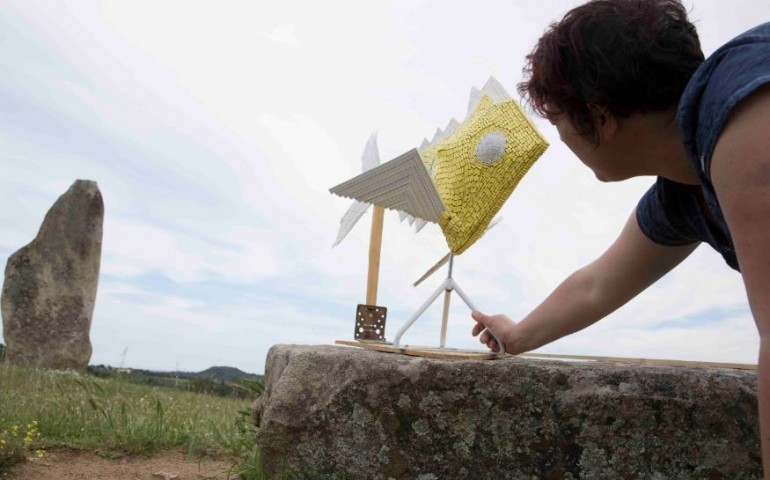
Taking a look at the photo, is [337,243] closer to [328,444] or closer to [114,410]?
[328,444]

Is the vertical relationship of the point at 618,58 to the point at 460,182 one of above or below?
below

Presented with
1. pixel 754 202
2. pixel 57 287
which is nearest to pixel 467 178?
pixel 754 202

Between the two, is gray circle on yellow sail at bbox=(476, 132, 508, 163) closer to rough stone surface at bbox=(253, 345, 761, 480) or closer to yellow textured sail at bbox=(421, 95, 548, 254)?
yellow textured sail at bbox=(421, 95, 548, 254)

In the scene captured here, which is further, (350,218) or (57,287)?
(57,287)

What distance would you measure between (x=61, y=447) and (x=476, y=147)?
250 centimetres

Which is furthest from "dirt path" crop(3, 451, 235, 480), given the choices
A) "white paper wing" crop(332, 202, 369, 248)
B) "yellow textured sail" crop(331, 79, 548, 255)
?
"yellow textured sail" crop(331, 79, 548, 255)

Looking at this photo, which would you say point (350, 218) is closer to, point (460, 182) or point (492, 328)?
point (460, 182)

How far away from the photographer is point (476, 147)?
9.27 feet

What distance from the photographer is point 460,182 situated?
284 cm

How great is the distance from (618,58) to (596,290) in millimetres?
913

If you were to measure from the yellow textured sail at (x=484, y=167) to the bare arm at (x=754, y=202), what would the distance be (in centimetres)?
140

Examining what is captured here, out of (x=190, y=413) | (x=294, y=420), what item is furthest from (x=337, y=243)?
(x=190, y=413)

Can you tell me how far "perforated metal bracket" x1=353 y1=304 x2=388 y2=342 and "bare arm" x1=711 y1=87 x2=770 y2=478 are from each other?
1616 mm

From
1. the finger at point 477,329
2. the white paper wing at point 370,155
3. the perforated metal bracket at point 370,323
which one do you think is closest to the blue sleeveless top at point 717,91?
the finger at point 477,329
